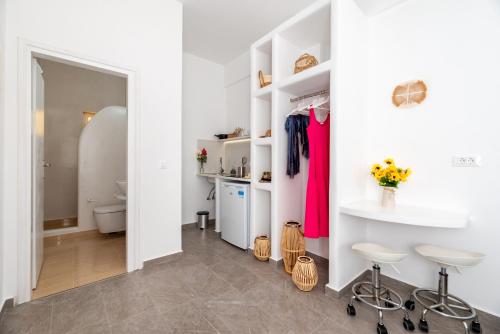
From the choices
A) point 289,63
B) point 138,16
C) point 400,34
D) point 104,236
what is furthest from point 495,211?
point 104,236

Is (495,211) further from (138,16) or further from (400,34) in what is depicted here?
(138,16)

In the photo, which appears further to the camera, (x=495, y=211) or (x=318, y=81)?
(x=318, y=81)

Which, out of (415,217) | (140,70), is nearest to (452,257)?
(415,217)

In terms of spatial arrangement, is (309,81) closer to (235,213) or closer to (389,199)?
(389,199)

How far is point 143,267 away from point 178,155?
1306mm

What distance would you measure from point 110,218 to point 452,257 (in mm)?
3876

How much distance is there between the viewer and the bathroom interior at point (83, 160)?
3334 mm

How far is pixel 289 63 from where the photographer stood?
262 cm

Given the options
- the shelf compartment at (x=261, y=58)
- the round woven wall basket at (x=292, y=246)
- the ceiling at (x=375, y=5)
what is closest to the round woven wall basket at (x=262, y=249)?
the round woven wall basket at (x=292, y=246)

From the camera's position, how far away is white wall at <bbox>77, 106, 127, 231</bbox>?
361 centimetres

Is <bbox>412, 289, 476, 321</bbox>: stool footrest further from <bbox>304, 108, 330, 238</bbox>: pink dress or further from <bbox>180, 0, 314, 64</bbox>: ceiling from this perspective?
<bbox>180, 0, 314, 64</bbox>: ceiling

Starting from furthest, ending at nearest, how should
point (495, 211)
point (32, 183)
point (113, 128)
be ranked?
point (113, 128), point (32, 183), point (495, 211)

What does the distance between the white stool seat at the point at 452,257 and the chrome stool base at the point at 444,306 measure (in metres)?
0.15

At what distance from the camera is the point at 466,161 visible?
1821 mm
